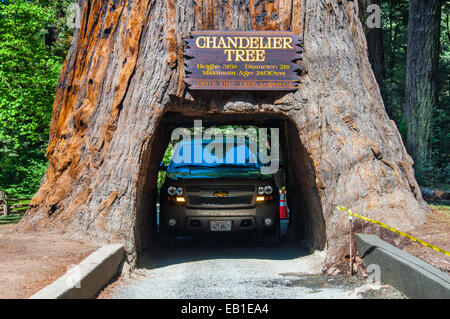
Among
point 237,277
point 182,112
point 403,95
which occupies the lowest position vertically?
point 237,277

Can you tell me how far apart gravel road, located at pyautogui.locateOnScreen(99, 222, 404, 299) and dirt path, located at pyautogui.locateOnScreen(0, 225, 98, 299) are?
64 cm

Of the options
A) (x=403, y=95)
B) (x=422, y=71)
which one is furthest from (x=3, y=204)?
(x=403, y=95)

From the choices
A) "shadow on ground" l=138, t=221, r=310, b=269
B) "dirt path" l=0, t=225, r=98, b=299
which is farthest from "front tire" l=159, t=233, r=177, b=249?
"dirt path" l=0, t=225, r=98, b=299

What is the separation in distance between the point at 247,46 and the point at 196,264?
3.62 m

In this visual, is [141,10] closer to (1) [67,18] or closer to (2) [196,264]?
(2) [196,264]

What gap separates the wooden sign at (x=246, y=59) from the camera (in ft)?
27.0

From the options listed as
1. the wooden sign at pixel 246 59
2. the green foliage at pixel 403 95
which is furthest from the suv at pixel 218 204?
the green foliage at pixel 403 95

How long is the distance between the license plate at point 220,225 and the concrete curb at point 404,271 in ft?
9.00

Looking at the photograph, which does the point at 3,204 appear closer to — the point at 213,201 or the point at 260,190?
the point at 213,201

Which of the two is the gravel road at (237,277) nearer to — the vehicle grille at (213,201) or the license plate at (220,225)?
the license plate at (220,225)

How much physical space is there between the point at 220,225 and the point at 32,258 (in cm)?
366

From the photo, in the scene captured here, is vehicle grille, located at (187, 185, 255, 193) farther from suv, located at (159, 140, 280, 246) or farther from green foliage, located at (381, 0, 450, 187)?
green foliage, located at (381, 0, 450, 187)

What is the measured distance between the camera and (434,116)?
738 inches

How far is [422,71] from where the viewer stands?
1850 cm
